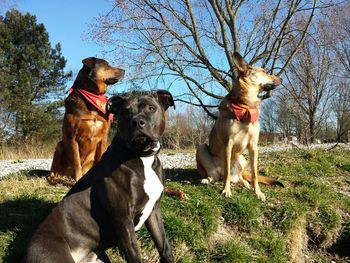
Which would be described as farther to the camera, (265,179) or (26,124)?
(26,124)

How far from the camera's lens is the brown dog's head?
5.76 meters

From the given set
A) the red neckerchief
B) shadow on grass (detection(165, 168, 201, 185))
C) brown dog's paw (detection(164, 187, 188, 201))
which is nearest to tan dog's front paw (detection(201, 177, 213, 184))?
shadow on grass (detection(165, 168, 201, 185))

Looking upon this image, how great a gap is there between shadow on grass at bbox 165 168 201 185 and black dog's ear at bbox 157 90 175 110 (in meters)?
2.70

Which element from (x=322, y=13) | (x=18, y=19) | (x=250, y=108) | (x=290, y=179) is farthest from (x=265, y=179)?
(x=18, y=19)

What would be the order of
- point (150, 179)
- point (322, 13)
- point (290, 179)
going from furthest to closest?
point (322, 13) < point (290, 179) < point (150, 179)

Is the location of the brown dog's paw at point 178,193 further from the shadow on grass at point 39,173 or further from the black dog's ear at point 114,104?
the shadow on grass at point 39,173

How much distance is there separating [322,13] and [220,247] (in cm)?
1094

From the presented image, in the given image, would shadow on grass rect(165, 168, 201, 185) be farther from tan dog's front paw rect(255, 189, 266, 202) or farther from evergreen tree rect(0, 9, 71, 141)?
evergreen tree rect(0, 9, 71, 141)

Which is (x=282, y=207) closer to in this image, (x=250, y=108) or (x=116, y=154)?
(x=250, y=108)

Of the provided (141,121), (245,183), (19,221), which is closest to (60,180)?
(19,221)

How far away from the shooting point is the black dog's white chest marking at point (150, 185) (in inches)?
148

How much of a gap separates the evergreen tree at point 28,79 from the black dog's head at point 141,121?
2461 cm

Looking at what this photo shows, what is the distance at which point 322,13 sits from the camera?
13516 mm

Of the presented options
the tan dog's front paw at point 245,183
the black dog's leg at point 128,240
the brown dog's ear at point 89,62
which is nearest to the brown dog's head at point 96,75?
the brown dog's ear at point 89,62
